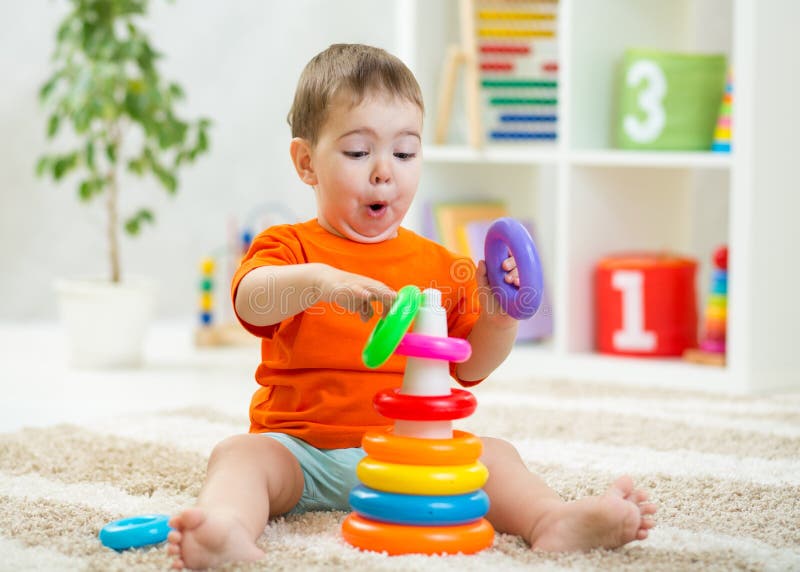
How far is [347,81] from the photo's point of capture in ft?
3.80

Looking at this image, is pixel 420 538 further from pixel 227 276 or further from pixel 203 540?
pixel 227 276

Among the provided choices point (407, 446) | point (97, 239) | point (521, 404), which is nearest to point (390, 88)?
point (407, 446)

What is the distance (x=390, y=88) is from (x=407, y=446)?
0.36 metres

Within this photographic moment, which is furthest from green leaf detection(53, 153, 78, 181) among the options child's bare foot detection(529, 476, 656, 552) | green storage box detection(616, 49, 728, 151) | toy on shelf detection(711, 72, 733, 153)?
child's bare foot detection(529, 476, 656, 552)

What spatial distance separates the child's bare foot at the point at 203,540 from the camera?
37.5 inches

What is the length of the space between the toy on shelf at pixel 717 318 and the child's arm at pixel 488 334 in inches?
38.9

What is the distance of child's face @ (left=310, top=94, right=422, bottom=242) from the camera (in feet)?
3.76

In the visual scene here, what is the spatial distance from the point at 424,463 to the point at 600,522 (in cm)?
16

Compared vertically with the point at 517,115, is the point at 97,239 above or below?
below

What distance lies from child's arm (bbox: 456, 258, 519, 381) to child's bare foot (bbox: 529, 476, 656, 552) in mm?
188

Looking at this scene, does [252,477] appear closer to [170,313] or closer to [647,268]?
[647,268]

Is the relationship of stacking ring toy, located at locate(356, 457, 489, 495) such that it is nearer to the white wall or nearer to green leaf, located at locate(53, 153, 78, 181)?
green leaf, located at locate(53, 153, 78, 181)

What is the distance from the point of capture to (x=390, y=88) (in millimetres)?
1159

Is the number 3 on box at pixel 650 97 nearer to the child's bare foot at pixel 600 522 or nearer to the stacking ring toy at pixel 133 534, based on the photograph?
the child's bare foot at pixel 600 522
